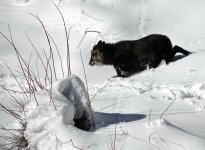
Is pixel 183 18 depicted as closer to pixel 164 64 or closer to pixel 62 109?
pixel 164 64

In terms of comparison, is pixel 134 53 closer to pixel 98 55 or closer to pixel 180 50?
pixel 98 55

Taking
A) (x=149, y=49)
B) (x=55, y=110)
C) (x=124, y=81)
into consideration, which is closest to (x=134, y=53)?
(x=149, y=49)

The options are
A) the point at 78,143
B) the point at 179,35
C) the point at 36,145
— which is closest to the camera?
the point at 78,143

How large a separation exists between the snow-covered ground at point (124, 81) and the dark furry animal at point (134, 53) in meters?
0.23

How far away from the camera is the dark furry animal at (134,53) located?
862 cm

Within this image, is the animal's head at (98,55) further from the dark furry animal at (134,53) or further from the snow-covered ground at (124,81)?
the snow-covered ground at (124,81)

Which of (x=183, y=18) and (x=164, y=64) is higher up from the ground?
(x=183, y=18)

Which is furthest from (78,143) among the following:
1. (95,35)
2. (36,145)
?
(95,35)

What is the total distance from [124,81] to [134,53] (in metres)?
1.49

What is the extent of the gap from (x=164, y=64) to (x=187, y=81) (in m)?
1.56

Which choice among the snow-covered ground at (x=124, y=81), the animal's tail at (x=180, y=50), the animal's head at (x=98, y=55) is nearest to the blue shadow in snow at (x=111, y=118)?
the snow-covered ground at (x=124, y=81)

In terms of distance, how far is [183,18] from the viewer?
33.8 feet

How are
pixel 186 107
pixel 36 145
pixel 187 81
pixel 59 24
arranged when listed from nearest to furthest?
pixel 36 145, pixel 186 107, pixel 187 81, pixel 59 24

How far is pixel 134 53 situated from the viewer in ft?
29.0
